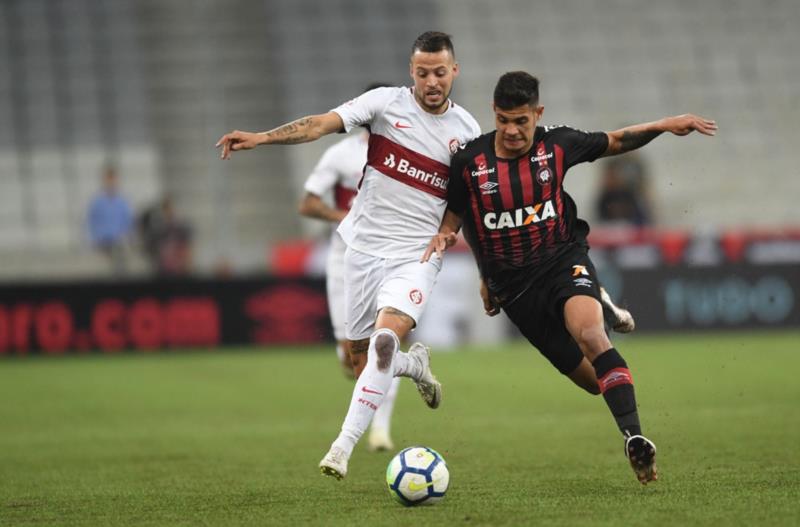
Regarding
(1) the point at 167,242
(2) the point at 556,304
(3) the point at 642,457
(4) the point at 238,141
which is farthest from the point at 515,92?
(1) the point at 167,242

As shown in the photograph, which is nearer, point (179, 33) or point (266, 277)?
point (266, 277)

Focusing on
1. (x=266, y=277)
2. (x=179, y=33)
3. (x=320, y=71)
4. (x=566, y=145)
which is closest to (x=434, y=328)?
(x=266, y=277)

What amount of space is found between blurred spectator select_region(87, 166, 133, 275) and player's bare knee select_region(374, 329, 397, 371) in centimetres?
1317

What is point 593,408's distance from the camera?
1183 centimetres

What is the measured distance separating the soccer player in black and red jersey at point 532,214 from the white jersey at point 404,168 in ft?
0.38

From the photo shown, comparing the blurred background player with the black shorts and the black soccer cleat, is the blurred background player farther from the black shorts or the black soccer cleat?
the black soccer cleat

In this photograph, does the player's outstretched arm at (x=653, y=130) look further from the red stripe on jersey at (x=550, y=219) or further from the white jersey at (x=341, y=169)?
the white jersey at (x=341, y=169)

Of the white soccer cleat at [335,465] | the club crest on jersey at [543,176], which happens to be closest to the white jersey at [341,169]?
the club crest on jersey at [543,176]

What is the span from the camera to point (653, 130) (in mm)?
7305

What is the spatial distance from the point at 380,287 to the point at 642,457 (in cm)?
180

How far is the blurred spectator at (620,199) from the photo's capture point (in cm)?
2020

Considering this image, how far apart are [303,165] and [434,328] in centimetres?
480

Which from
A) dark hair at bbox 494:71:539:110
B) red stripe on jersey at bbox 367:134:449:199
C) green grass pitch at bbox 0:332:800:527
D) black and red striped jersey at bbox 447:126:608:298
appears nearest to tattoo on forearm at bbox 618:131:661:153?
black and red striped jersey at bbox 447:126:608:298

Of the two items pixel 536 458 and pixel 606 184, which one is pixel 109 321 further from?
pixel 536 458
